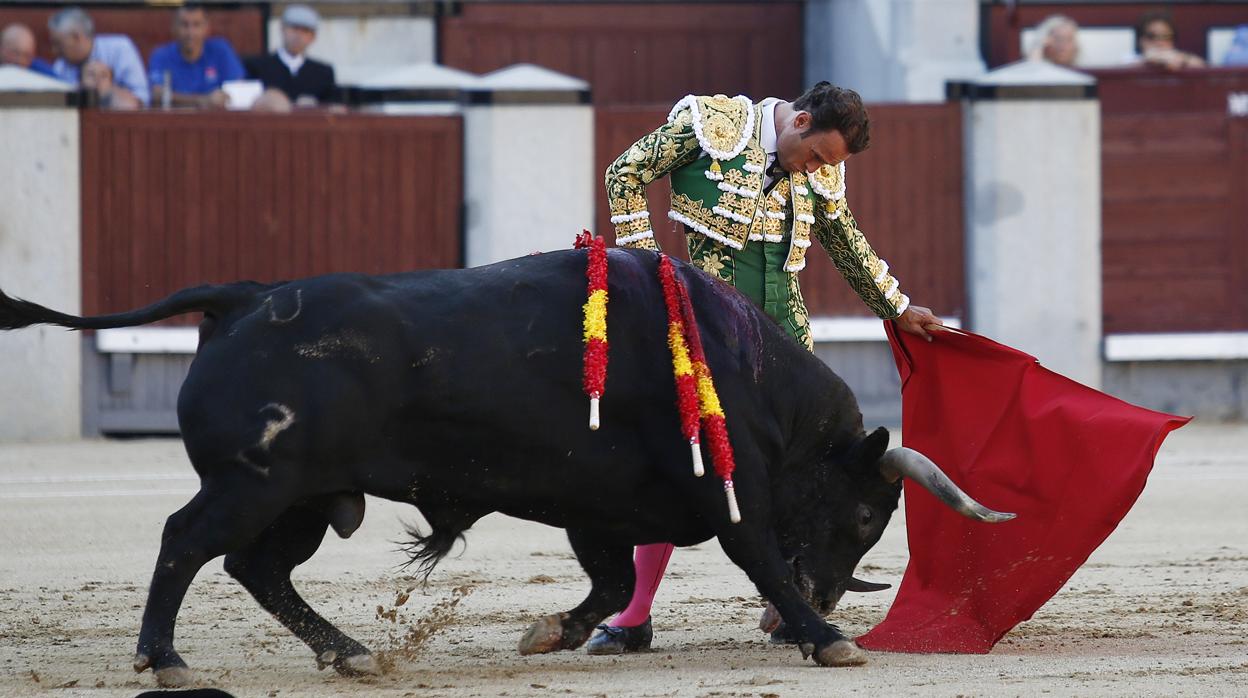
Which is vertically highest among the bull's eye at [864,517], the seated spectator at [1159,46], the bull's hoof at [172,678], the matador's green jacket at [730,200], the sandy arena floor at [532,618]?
the seated spectator at [1159,46]

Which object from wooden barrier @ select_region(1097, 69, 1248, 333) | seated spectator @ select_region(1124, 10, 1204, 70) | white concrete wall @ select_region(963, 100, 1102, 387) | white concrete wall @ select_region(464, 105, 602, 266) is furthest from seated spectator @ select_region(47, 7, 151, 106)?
seated spectator @ select_region(1124, 10, 1204, 70)

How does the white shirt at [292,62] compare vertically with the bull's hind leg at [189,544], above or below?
above

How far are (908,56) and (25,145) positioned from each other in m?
4.69

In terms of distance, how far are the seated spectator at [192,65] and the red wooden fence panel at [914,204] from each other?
6.44 feet

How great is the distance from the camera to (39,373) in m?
8.41

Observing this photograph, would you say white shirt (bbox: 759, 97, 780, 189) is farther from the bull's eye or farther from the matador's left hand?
the bull's eye

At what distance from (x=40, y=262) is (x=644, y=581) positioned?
5066 mm

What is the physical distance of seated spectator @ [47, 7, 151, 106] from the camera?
897 cm

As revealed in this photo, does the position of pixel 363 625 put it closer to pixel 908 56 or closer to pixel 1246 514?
pixel 1246 514

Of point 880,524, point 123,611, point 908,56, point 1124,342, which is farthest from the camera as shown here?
point 908,56

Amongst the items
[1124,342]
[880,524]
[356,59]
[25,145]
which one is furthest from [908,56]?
[880,524]

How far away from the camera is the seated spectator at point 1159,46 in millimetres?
9859

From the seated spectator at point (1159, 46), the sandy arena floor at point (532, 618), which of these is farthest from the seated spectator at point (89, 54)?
the seated spectator at point (1159, 46)

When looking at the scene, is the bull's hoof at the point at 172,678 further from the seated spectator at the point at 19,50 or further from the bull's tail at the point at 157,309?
the seated spectator at the point at 19,50
